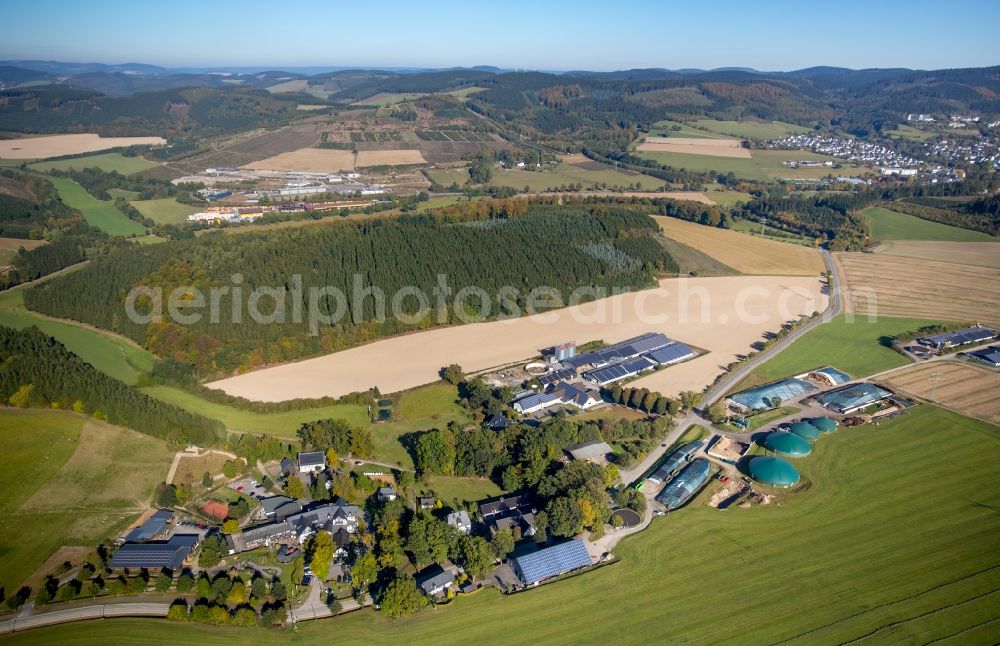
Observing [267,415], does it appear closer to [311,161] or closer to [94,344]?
[94,344]

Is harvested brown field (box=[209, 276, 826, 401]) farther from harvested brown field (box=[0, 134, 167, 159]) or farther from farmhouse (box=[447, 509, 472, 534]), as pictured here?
harvested brown field (box=[0, 134, 167, 159])

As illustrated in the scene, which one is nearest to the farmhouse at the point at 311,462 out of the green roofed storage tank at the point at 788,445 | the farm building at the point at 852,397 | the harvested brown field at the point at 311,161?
the green roofed storage tank at the point at 788,445

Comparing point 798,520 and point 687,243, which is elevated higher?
point 687,243

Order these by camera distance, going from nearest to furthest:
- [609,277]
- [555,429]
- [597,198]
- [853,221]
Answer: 1. [555,429]
2. [609,277]
3. [853,221]
4. [597,198]

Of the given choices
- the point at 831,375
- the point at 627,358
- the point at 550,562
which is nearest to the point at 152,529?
the point at 550,562

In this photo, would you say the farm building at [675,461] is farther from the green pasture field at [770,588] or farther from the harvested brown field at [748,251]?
the harvested brown field at [748,251]

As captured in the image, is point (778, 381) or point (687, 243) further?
point (687, 243)

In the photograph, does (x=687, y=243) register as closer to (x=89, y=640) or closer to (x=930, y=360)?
(x=930, y=360)

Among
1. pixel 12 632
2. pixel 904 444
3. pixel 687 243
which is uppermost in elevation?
pixel 687 243

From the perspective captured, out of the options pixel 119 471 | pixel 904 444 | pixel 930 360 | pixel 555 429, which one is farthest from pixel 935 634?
pixel 119 471
